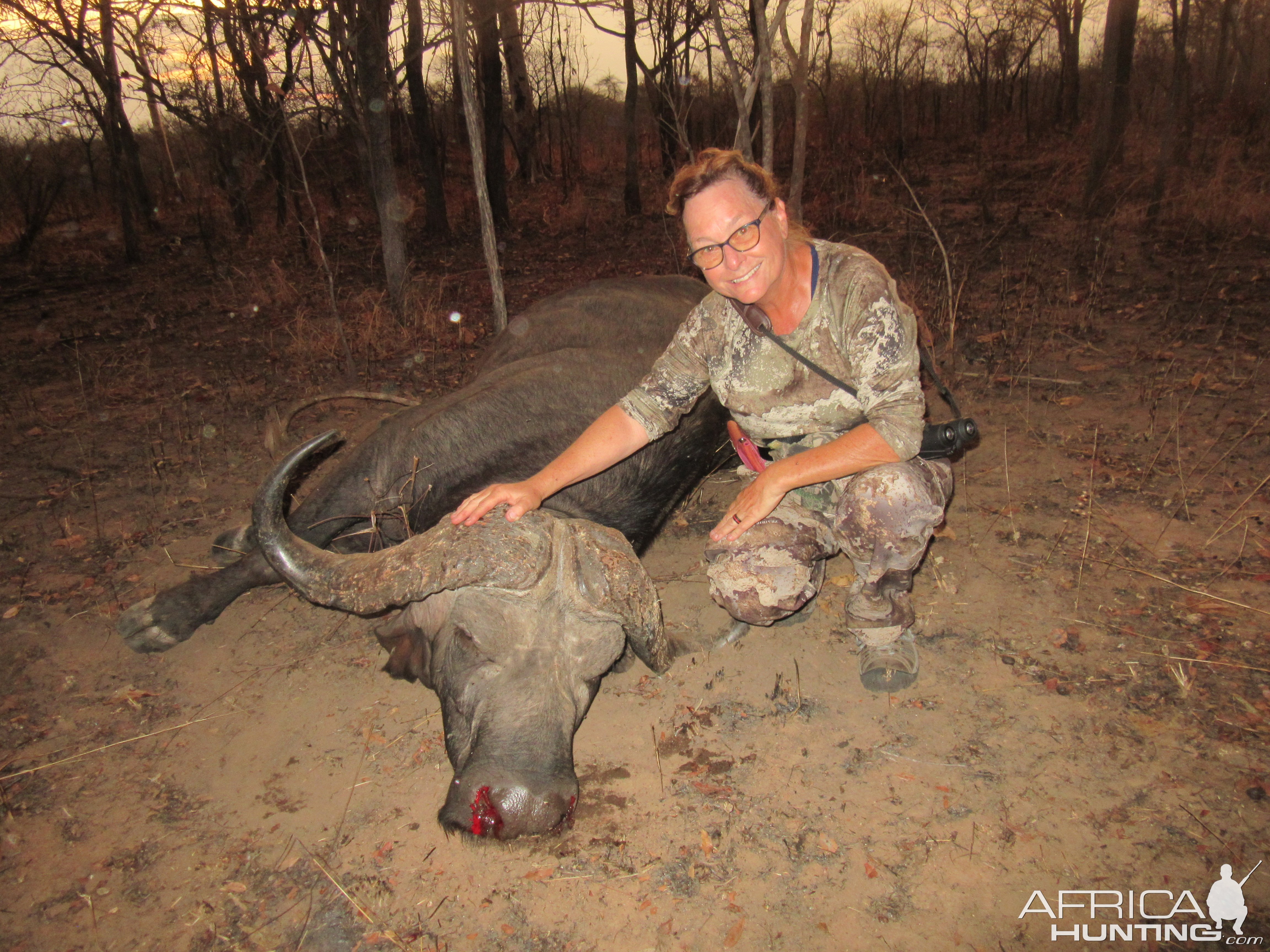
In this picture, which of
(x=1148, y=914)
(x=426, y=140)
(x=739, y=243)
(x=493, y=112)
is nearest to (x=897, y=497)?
(x=739, y=243)

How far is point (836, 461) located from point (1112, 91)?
8852 mm

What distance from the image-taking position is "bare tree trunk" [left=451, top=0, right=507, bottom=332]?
4.91 metres

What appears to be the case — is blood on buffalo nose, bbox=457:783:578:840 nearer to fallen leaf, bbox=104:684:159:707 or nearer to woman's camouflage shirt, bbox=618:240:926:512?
woman's camouflage shirt, bbox=618:240:926:512

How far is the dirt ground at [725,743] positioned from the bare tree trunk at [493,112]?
828 cm

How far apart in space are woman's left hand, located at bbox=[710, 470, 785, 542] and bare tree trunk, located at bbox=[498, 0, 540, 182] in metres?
10.5

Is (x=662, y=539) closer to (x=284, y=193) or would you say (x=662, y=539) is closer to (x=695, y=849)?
(x=695, y=849)

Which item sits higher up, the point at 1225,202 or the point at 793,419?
the point at 1225,202

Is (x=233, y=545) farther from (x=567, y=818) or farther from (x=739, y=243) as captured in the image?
(x=739, y=243)

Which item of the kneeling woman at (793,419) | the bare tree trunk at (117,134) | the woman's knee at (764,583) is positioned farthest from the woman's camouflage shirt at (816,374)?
the bare tree trunk at (117,134)

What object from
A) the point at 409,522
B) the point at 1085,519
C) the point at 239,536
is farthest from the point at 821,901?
the point at 239,536

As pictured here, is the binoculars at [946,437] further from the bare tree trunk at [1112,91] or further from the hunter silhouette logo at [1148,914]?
the bare tree trunk at [1112,91]

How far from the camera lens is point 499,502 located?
2.62 meters

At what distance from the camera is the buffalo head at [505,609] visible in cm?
239

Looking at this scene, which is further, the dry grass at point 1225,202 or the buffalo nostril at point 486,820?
the dry grass at point 1225,202
